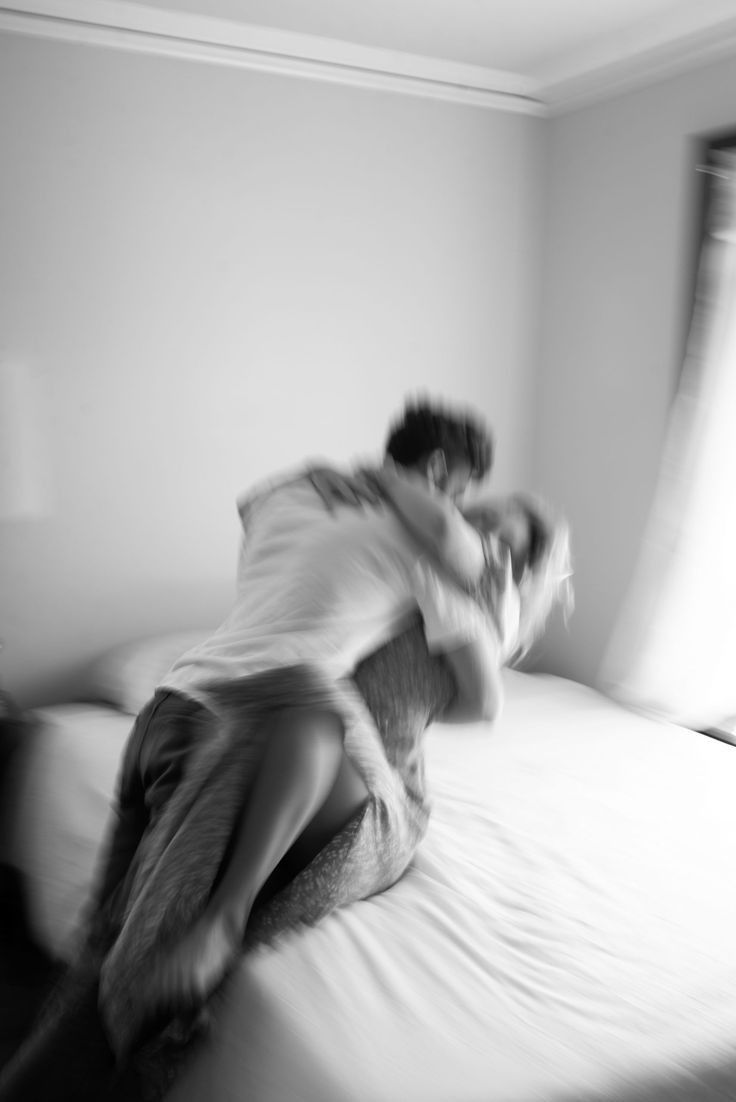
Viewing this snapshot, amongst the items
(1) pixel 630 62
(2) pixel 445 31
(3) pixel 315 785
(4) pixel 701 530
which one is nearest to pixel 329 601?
(3) pixel 315 785

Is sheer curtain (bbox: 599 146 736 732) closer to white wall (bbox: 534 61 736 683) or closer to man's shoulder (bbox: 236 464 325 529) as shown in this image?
white wall (bbox: 534 61 736 683)

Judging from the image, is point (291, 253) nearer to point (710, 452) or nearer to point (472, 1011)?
point (710, 452)

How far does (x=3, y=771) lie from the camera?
2623 millimetres

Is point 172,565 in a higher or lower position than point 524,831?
higher

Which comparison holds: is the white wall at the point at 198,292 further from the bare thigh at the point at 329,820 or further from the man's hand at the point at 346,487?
the bare thigh at the point at 329,820

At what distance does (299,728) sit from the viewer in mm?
1579

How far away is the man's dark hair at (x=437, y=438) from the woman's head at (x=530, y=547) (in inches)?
3.9

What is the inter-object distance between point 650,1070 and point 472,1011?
0.25 meters

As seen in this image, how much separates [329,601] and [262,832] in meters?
0.35

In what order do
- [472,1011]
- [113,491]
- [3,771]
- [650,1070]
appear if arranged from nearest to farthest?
1. [650,1070]
2. [472,1011]
3. [3,771]
4. [113,491]

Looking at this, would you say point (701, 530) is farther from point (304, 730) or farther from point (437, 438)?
point (304, 730)

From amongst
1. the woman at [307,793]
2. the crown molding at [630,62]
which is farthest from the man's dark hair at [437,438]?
the crown molding at [630,62]

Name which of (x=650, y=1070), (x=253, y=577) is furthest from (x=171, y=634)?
(x=650, y=1070)

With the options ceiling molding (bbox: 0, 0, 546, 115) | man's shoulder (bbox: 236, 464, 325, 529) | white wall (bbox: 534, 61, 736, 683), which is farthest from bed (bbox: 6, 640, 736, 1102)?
ceiling molding (bbox: 0, 0, 546, 115)
